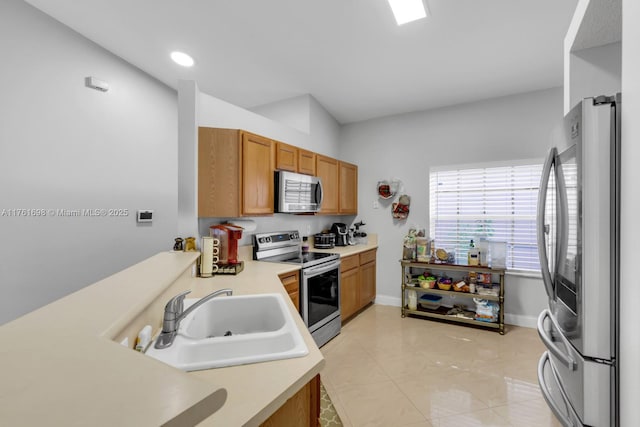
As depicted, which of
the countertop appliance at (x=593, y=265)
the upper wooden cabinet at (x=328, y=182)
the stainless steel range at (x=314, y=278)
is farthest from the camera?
the upper wooden cabinet at (x=328, y=182)

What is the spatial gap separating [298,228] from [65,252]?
2245 millimetres

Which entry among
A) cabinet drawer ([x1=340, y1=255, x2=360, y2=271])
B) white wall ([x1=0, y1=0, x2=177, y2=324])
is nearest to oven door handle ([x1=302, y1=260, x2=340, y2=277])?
cabinet drawer ([x1=340, y1=255, x2=360, y2=271])

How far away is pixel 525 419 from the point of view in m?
1.86

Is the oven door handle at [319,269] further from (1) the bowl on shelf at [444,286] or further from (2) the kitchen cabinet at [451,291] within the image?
(1) the bowl on shelf at [444,286]

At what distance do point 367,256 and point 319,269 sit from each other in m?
1.33

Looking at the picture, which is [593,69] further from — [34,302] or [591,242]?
[34,302]

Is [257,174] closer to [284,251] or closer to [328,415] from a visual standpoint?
[284,251]

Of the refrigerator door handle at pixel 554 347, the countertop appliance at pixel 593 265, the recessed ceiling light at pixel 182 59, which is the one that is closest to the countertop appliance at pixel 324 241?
the recessed ceiling light at pixel 182 59

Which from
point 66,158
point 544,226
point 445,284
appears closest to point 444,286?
point 445,284

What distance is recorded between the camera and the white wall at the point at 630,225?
31.2 inches

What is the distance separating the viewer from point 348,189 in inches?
163

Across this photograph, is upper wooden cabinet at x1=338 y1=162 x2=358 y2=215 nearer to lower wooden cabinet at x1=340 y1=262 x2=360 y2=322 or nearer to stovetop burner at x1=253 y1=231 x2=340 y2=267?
lower wooden cabinet at x1=340 y1=262 x2=360 y2=322

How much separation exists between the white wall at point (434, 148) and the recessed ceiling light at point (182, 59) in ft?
7.68

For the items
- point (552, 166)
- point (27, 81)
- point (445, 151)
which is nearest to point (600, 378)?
point (552, 166)
